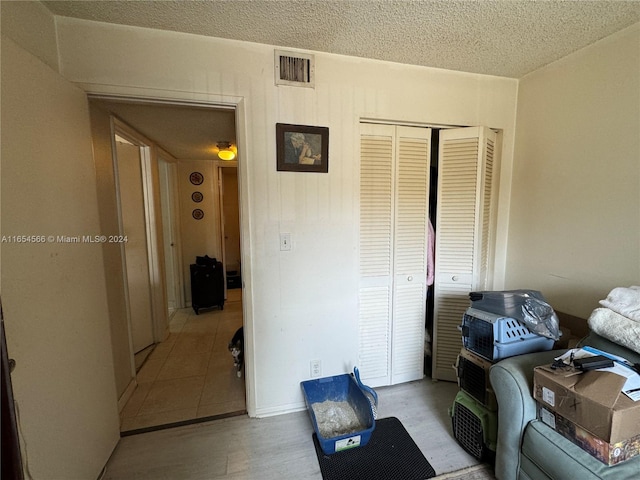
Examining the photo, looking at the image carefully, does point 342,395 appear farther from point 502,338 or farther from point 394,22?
point 394,22

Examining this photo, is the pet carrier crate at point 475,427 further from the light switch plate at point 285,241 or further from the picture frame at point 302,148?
the picture frame at point 302,148

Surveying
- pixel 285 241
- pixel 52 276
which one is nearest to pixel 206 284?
pixel 285 241

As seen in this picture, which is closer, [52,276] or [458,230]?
[52,276]

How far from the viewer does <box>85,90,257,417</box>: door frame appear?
1390mm

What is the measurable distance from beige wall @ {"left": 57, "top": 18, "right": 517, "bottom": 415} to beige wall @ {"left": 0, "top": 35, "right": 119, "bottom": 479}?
0.39 m

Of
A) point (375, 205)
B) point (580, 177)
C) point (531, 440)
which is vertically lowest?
point (531, 440)

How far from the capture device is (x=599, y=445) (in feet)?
2.99

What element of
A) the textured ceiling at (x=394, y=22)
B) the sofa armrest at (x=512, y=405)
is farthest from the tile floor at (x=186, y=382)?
the textured ceiling at (x=394, y=22)

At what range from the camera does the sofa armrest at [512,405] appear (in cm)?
113

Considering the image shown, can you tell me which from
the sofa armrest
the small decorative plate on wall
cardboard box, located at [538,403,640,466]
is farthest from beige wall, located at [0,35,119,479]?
the small decorative plate on wall

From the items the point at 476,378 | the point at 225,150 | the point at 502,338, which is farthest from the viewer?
the point at 225,150

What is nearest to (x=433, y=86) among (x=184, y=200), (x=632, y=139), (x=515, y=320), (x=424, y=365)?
(x=632, y=139)

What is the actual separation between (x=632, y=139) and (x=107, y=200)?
→ 9.90ft

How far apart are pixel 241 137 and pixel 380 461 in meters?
1.94
